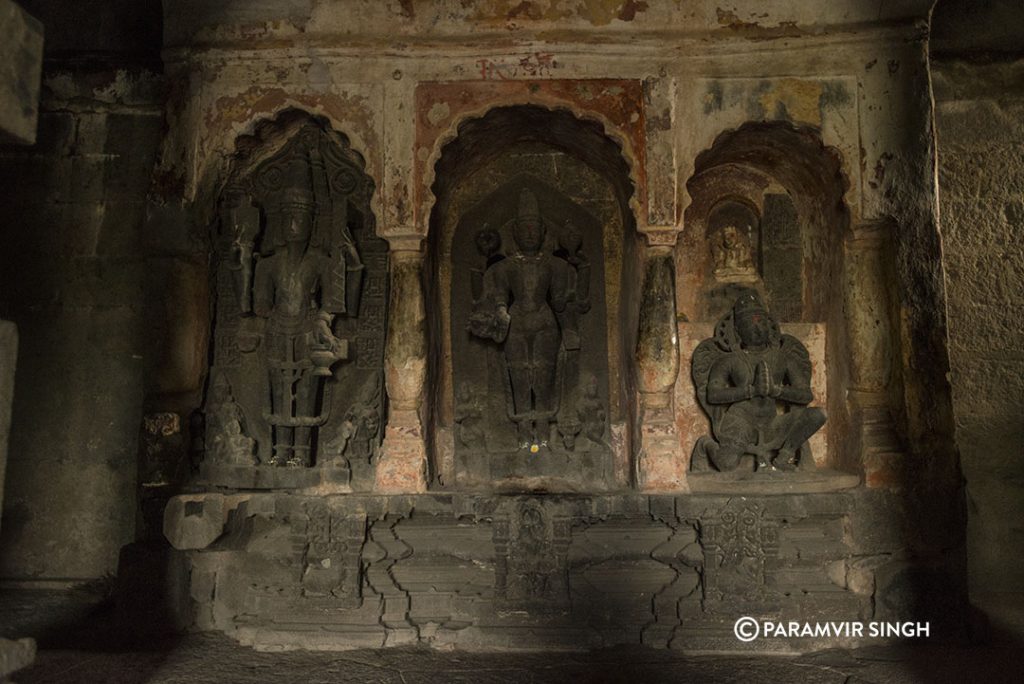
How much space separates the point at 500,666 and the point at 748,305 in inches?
122

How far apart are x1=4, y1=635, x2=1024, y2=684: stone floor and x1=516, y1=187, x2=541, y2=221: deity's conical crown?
3140mm

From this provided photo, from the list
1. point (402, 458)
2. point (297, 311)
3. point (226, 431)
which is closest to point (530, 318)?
point (402, 458)

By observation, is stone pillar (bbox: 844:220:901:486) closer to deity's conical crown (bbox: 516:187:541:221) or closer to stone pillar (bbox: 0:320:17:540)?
deity's conical crown (bbox: 516:187:541:221)

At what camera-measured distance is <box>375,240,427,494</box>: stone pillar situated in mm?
4945

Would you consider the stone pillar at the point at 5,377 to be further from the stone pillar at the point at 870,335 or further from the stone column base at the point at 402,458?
the stone pillar at the point at 870,335

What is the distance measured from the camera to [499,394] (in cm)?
583

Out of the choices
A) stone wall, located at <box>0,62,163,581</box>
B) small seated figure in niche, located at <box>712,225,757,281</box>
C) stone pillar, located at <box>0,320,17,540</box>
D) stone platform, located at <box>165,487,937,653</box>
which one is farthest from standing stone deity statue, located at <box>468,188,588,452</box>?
stone pillar, located at <box>0,320,17,540</box>

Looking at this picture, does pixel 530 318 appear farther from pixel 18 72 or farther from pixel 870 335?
pixel 18 72

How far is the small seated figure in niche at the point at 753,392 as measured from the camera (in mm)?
5223

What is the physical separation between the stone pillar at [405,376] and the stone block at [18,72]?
2965 millimetres

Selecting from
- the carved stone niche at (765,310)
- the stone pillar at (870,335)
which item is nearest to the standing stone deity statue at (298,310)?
the carved stone niche at (765,310)

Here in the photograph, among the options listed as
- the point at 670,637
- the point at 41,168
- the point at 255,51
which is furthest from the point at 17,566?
the point at 670,637

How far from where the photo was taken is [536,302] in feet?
18.4

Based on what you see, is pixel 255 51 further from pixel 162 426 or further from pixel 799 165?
pixel 799 165
